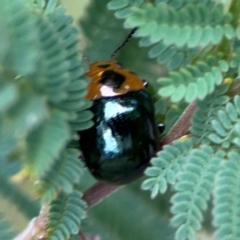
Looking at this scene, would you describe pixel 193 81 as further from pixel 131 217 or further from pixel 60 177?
pixel 131 217

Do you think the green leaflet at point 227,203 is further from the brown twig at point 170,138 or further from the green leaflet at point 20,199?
the green leaflet at point 20,199

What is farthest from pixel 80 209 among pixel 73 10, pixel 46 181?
pixel 73 10

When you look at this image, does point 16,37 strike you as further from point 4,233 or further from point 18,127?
point 4,233

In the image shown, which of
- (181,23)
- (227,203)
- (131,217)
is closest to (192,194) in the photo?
(227,203)

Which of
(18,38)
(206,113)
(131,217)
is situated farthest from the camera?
(131,217)

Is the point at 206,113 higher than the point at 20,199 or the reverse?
higher

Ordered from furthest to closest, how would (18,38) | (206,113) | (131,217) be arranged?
(131,217)
(206,113)
(18,38)
